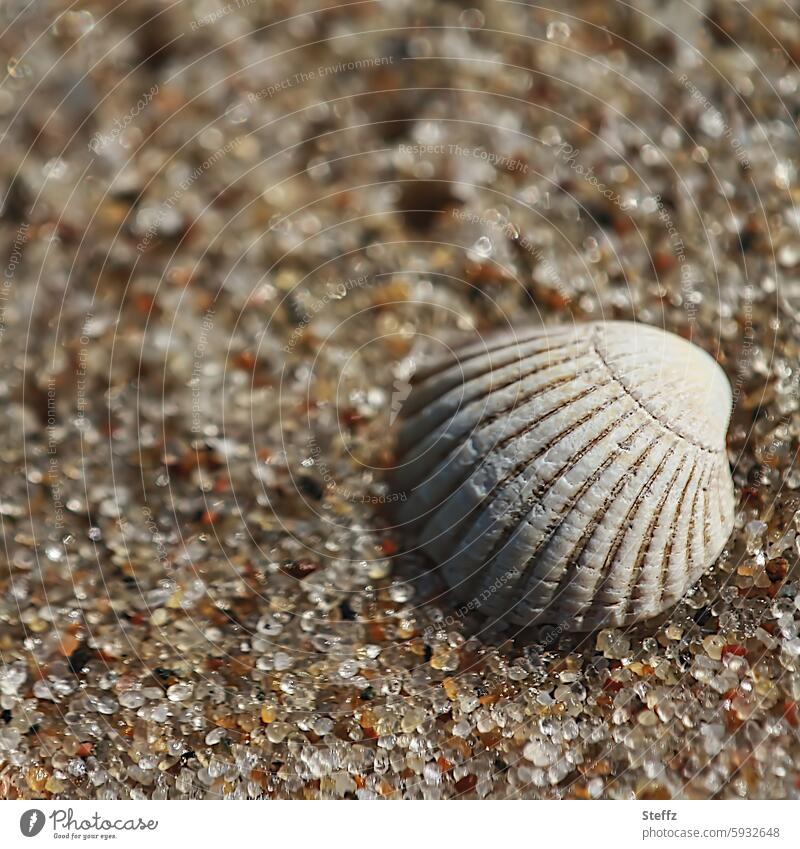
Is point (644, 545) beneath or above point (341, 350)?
above

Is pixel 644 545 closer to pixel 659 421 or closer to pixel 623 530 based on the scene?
pixel 623 530

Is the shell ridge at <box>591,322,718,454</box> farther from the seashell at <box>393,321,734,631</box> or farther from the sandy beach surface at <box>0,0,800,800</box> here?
the sandy beach surface at <box>0,0,800,800</box>
